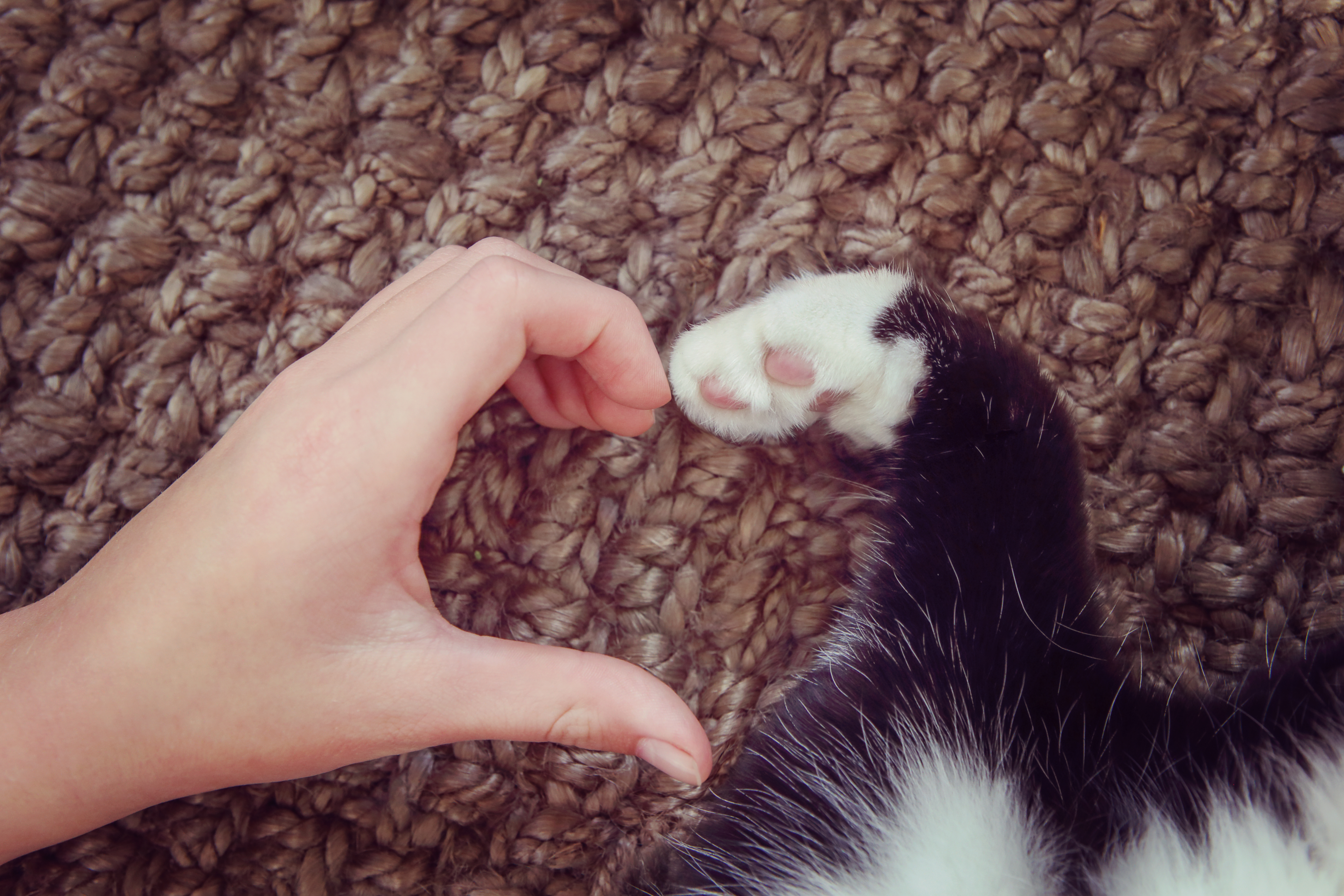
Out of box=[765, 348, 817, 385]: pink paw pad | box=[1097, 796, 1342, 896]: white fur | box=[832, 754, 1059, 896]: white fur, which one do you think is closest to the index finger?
box=[765, 348, 817, 385]: pink paw pad

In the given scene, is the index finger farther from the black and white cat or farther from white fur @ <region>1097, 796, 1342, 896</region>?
white fur @ <region>1097, 796, 1342, 896</region>

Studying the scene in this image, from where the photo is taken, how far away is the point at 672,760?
2.14ft

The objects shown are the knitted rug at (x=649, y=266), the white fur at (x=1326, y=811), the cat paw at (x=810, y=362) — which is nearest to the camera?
the white fur at (x=1326, y=811)

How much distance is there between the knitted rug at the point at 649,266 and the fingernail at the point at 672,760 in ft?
0.74

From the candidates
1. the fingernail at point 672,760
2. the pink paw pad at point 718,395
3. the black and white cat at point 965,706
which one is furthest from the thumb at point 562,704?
the pink paw pad at point 718,395

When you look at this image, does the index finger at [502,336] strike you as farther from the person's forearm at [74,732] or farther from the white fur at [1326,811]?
the white fur at [1326,811]

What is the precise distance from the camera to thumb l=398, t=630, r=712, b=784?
0.64 meters

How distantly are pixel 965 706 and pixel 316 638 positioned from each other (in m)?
0.52

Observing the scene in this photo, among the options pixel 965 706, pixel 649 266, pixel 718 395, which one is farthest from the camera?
pixel 649 266

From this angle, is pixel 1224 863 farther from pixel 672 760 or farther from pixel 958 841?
pixel 672 760

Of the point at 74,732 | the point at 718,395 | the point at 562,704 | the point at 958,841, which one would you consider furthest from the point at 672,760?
the point at 74,732

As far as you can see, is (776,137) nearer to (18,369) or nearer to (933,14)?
(933,14)

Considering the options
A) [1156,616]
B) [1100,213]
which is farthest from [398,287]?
[1156,616]

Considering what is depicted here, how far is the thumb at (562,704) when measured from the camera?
25.1 inches
